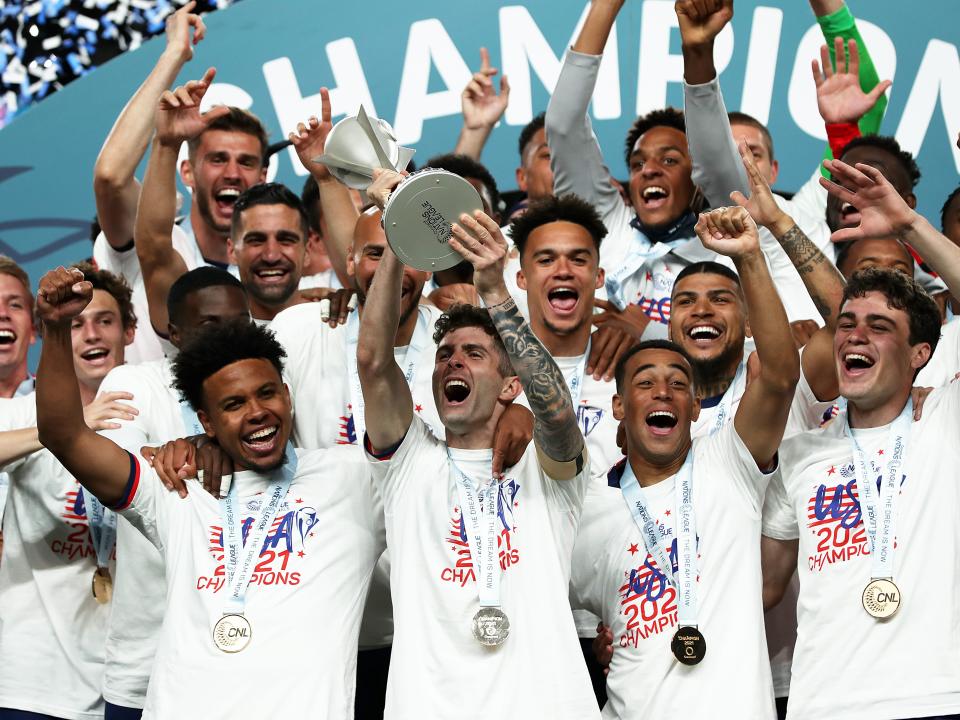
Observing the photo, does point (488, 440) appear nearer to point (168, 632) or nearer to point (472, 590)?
point (472, 590)

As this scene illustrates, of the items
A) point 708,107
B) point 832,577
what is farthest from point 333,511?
point 708,107

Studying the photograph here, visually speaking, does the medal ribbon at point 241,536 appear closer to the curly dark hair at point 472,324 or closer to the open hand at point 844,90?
the curly dark hair at point 472,324

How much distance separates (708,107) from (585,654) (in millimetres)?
1965

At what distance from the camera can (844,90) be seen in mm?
5664

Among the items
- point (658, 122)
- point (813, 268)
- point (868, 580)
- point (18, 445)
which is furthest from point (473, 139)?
point (868, 580)

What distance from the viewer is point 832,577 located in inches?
164

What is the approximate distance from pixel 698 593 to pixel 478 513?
68 centimetres

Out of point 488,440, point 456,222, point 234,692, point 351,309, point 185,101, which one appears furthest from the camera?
point 185,101

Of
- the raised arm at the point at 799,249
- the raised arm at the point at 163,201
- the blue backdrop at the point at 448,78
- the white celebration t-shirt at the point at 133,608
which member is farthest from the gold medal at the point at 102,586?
the blue backdrop at the point at 448,78

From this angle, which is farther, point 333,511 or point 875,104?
point 875,104

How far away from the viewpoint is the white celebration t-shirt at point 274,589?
4152 millimetres

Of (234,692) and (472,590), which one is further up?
(472,590)

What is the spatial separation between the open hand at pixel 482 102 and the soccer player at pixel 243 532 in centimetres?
187

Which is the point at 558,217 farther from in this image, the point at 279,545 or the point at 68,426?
the point at 68,426
